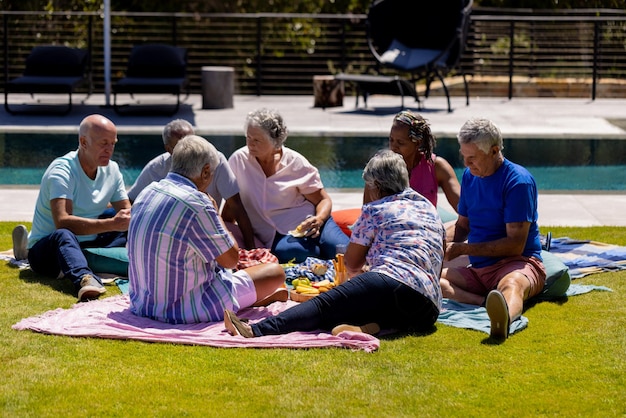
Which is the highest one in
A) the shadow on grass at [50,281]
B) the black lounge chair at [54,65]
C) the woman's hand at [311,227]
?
the black lounge chair at [54,65]

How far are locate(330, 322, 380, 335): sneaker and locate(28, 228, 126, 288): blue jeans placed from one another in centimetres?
170

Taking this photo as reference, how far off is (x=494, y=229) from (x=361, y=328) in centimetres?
117

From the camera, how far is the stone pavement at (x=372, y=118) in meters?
12.7

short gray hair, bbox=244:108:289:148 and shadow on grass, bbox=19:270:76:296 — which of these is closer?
shadow on grass, bbox=19:270:76:296

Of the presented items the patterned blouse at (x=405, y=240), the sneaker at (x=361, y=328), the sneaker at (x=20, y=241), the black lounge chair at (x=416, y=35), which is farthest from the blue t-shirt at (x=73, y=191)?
the black lounge chair at (x=416, y=35)

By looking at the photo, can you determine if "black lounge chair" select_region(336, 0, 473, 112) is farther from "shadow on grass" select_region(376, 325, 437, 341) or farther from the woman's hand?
"shadow on grass" select_region(376, 325, 437, 341)

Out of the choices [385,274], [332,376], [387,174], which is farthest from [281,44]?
[332,376]

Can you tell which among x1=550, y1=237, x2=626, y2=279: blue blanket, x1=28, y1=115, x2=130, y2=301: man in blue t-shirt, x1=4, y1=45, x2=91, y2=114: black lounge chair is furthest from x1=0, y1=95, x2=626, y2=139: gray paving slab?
x1=28, y1=115, x2=130, y2=301: man in blue t-shirt

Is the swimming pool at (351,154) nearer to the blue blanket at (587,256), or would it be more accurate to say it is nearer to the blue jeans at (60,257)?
the blue blanket at (587,256)

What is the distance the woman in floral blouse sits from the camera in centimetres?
520

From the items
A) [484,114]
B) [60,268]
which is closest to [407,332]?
[60,268]

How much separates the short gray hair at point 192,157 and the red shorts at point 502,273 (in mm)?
1694

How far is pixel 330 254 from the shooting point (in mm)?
6824

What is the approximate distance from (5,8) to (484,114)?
9.10 metres
